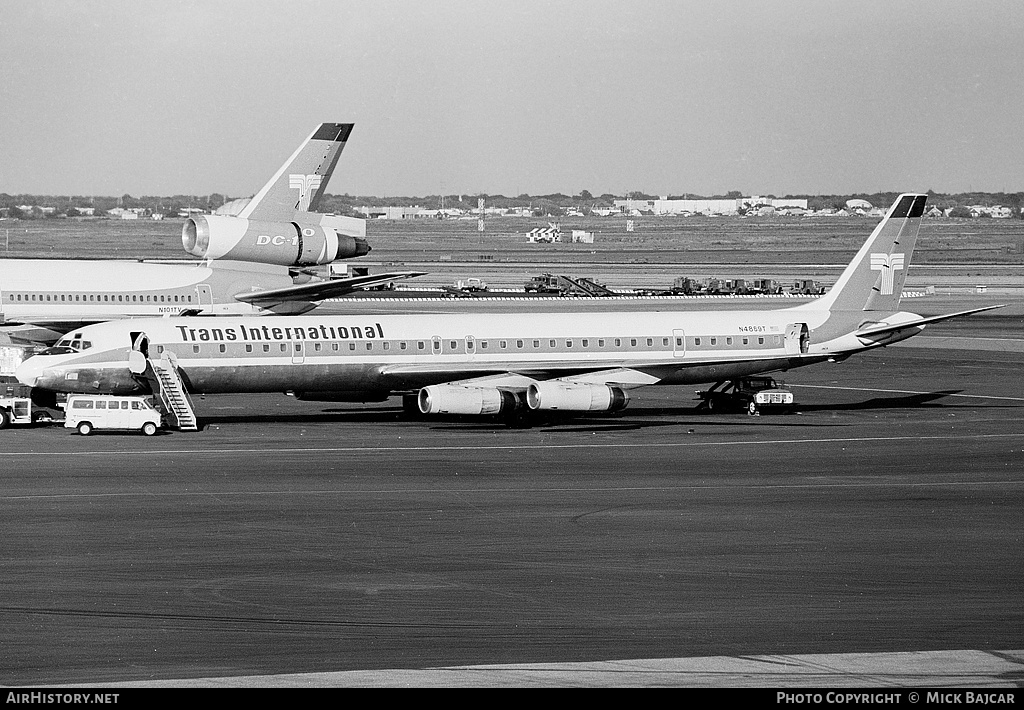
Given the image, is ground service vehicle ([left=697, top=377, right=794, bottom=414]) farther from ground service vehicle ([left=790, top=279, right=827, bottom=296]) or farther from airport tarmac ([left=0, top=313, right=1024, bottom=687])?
ground service vehicle ([left=790, top=279, right=827, bottom=296])

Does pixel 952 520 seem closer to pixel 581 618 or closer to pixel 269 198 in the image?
pixel 581 618

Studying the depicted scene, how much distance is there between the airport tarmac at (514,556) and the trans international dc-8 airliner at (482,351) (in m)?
1.67

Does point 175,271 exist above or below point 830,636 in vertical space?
above

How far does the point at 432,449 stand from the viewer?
4138cm

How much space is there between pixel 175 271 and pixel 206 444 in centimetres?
2106

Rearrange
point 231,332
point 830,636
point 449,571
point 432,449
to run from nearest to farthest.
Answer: point 830,636 < point 449,571 < point 432,449 < point 231,332

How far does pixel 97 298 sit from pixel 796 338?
102 ft

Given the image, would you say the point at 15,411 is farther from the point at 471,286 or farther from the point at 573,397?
the point at 471,286

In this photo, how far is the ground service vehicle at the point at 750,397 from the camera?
51219mm

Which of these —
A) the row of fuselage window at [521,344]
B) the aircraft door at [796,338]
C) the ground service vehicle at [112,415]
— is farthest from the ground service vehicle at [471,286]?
the ground service vehicle at [112,415]

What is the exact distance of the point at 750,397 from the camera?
5169cm

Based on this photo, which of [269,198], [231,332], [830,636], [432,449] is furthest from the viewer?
[269,198]

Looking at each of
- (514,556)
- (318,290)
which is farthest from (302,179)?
(514,556)

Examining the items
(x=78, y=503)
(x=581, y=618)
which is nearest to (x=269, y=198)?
(x=78, y=503)
